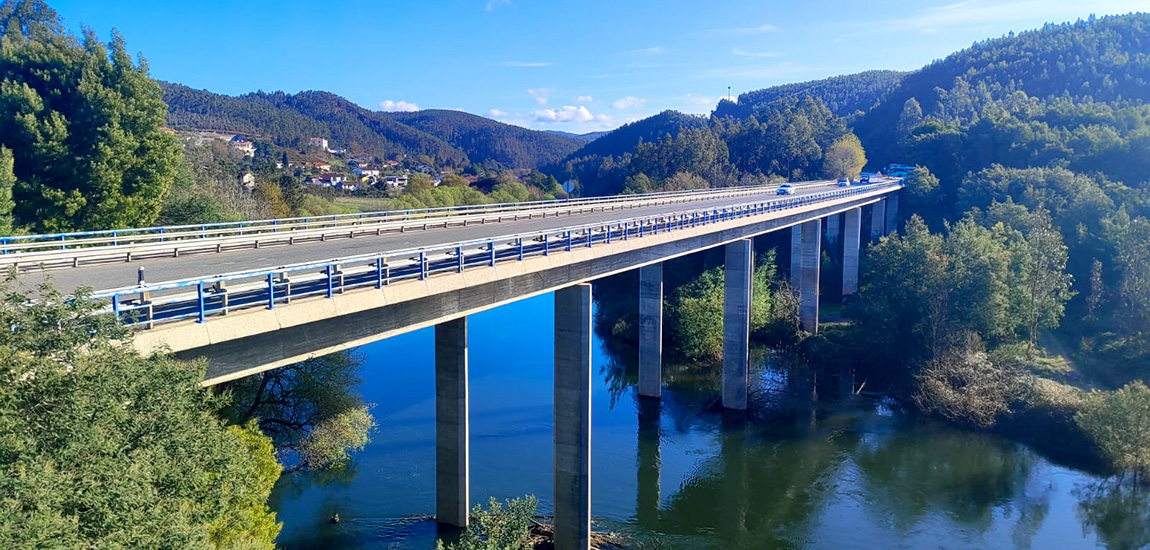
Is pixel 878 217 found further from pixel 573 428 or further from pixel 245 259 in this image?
pixel 245 259

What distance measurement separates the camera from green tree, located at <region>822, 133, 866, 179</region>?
330 ft

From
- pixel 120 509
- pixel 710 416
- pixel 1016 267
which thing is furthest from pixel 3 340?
pixel 1016 267

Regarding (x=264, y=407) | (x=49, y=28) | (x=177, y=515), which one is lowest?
(x=264, y=407)

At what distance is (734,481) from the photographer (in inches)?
1065

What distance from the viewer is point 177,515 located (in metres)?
10.0

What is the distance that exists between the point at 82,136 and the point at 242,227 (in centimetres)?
752

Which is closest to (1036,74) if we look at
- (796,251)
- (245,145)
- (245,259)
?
(796,251)

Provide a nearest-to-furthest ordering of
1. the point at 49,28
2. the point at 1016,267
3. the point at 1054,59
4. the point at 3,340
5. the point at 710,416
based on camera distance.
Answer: the point at 3,340 < the point at 710,416 < the point at 1016,267 < the point at 49,28 < the point at 1054,59

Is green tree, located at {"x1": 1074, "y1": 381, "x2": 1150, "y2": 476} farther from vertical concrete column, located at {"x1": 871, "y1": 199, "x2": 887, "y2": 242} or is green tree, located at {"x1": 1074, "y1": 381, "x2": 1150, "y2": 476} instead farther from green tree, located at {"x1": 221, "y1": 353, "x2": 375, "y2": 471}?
vertical concrete column, located at {"x1": 871, "y1": 199, "x2": 887, "y2": 242}

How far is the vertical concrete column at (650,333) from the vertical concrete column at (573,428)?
46.2ft

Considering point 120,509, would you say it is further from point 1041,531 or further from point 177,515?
point 1041,531

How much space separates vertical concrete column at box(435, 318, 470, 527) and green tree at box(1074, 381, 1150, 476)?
74.1 ft

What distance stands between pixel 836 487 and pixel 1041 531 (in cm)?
615

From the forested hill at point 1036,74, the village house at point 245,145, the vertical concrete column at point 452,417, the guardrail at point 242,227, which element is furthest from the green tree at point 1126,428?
the village house at point 245,145
